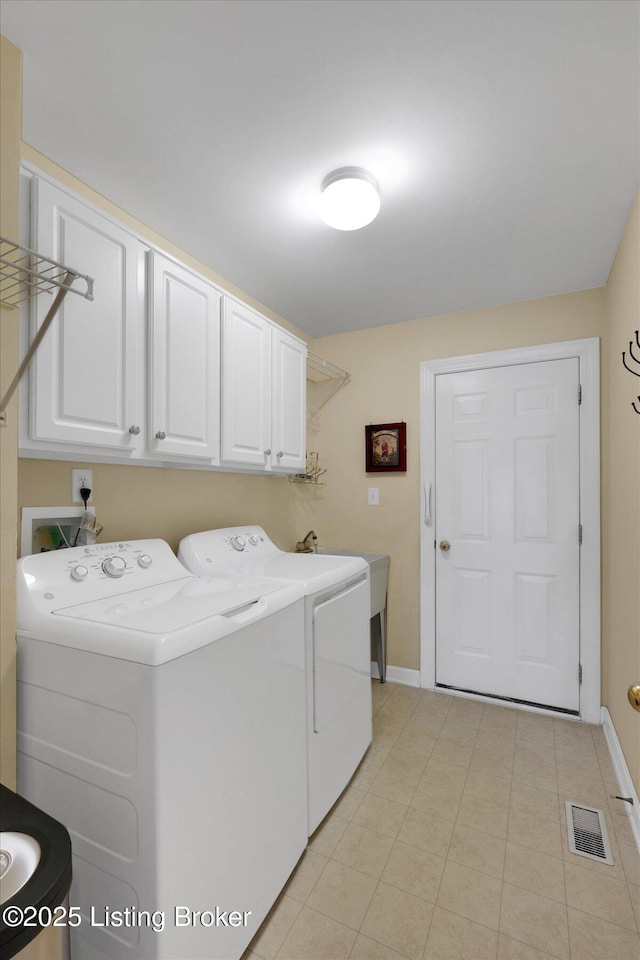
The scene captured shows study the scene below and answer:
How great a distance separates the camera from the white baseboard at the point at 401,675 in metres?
3.02

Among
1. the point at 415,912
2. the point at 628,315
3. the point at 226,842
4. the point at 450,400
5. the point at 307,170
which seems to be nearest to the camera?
the point at 226,842

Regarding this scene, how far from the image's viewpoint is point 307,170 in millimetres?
1690

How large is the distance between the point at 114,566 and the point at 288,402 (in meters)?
1.31

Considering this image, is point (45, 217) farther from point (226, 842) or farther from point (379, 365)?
point (379, 365)

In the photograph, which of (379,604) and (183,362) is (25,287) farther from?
(379,604)

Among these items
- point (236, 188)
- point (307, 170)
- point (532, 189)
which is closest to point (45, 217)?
point (236, 188)

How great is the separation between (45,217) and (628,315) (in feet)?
7.19

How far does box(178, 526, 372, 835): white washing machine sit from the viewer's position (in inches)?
66.6

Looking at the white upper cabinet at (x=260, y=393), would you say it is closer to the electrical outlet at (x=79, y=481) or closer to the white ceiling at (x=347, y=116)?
the white ceiling at (x=347, y=116)

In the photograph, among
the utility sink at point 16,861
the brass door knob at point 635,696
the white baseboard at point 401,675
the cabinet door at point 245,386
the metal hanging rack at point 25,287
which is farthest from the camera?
the white baseboard at point 401,675

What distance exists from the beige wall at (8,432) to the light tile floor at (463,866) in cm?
94

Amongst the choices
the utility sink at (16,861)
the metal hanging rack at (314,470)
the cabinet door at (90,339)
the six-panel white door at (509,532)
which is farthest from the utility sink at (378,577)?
the utility sink at (16,861)

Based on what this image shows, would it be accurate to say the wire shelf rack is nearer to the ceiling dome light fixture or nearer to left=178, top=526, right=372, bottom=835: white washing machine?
the ceiling dome light fixture

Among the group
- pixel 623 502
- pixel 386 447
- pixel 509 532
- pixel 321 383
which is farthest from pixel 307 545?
pixel 623 502
